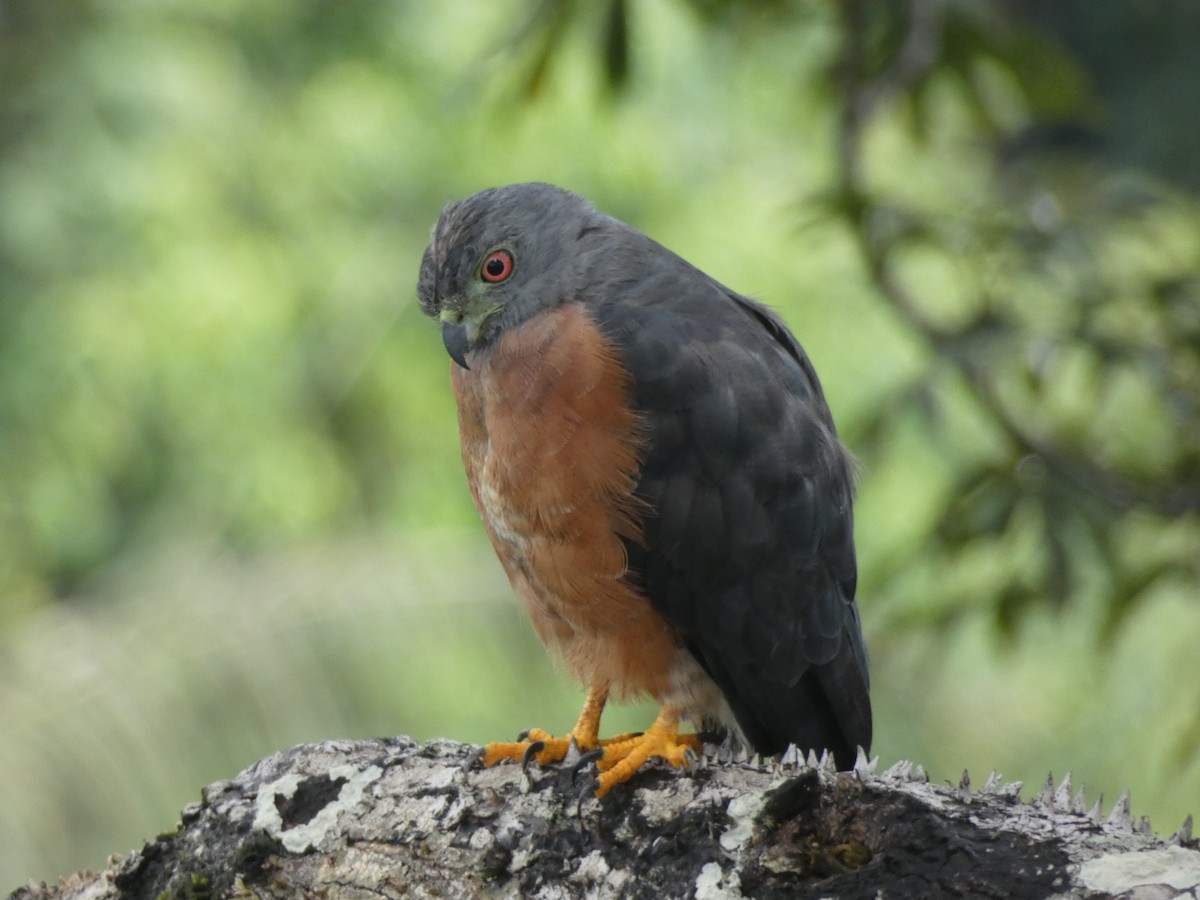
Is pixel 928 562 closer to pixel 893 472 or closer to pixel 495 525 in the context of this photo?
pixel 495 525

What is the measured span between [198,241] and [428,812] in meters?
9.11

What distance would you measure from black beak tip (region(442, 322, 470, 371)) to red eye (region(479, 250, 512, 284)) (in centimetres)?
15

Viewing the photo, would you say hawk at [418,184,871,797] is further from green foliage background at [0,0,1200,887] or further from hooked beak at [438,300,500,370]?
green foliage background at [0,0,1200,887]

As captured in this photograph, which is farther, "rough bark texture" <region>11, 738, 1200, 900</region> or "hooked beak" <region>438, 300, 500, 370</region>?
"hooked beak" <region>438, 300, 500, 370</region>

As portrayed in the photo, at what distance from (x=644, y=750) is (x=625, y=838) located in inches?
11.8

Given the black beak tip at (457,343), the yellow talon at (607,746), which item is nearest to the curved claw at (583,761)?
the yellow talon at (607,746)

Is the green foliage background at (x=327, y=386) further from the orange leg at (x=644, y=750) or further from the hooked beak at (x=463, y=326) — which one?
the orange leg at (x=644, y=750)

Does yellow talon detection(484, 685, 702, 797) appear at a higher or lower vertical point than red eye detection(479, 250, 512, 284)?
lower

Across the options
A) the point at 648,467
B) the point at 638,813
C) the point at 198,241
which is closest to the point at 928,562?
the point at 648,467

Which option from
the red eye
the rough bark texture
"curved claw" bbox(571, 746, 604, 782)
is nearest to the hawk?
the red eye

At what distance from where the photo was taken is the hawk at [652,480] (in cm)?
313

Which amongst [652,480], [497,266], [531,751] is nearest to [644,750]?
[531,751]

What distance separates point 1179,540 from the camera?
4.06 metres

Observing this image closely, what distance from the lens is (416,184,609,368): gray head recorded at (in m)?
3.42
